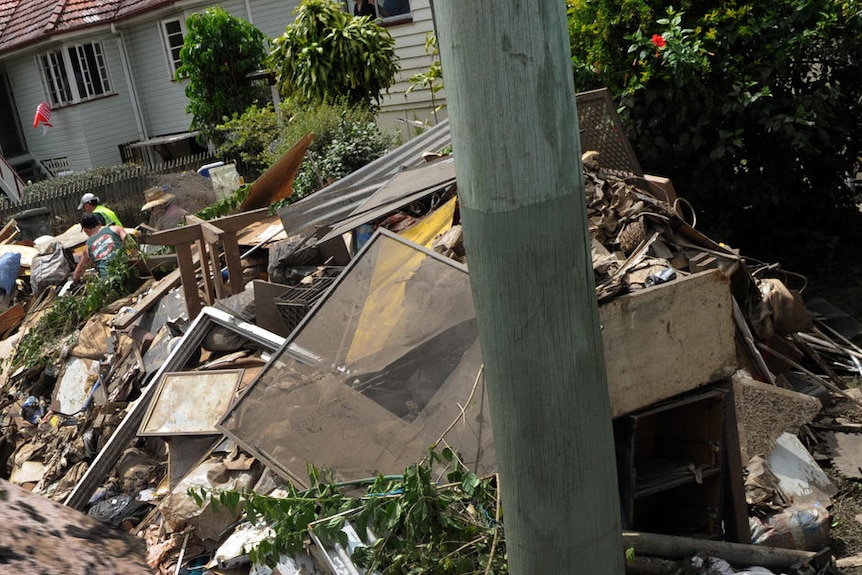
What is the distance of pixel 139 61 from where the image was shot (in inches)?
922

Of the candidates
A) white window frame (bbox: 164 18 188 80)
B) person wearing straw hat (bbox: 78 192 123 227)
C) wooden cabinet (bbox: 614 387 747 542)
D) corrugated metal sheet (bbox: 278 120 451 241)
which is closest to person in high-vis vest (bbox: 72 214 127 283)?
person wearing straw hat (bbox: 78 192 123 227)

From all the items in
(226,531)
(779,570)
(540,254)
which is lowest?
(779,570)

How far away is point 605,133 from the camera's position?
6.94 m

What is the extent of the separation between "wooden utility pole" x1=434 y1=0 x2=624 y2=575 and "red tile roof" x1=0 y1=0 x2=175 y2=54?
68.7ft

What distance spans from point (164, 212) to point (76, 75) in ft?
44.3

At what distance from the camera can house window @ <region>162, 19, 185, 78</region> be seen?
22000 mm

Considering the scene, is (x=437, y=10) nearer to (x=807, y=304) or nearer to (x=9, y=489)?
(x=9, y=489)

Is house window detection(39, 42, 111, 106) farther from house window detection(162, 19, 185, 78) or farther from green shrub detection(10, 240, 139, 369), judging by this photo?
green shrub detection(10, 240, 139, 369)

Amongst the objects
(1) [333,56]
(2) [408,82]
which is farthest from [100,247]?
(2) [408,82]

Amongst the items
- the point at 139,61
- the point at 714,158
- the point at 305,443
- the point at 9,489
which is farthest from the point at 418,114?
the point at 9,489

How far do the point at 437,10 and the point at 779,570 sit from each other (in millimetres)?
3300

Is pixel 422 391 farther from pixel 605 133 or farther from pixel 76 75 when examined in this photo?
pixel 76 75

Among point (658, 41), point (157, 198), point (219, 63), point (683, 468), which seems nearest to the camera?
point (683, 468)

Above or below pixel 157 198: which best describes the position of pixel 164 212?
below
